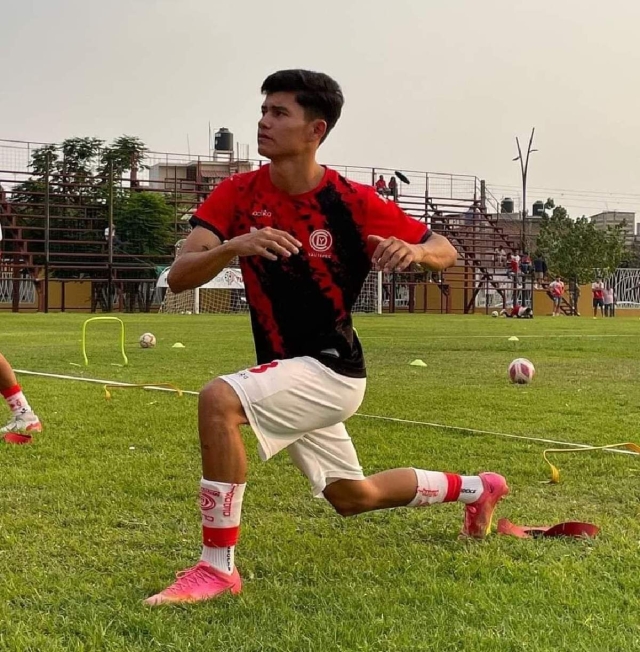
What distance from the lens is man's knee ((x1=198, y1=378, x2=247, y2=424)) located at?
9.62 ft

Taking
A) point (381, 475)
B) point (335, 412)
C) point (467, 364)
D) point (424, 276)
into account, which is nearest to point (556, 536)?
point (381, 475)

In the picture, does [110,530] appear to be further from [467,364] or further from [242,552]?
[467,364]

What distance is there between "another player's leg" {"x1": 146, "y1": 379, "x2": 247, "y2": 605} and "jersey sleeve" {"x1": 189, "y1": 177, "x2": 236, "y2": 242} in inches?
22.8

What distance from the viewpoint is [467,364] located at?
11.6m

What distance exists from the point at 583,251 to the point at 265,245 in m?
46.7

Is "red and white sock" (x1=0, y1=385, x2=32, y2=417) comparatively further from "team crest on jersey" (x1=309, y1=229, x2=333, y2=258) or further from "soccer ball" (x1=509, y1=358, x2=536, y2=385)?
"soccer ball" (x1=509, y1=358, x2=536, y2=385)

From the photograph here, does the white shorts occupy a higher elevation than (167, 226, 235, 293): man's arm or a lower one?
Answer: lower

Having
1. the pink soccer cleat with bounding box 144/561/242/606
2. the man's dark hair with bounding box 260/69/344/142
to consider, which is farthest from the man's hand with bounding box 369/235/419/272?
the pink soccer cleat with bounding box 144/561/242/606

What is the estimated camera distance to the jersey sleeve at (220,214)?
128 inches

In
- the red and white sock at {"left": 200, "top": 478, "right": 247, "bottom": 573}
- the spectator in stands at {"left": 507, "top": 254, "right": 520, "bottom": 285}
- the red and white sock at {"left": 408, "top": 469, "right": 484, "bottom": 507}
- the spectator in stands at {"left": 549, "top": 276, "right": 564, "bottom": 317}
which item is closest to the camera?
the red and white sock at {"left": 200, "top": 478, "right": 247, "bottom": 573}

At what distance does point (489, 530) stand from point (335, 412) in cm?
98

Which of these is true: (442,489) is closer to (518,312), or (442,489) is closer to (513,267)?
(518,312)

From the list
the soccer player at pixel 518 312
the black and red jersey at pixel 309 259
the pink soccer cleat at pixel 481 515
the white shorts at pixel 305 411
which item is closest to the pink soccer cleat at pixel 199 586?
the white shorts at pixel 305 411

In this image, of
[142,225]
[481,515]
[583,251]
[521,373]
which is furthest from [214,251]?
[583,251]
